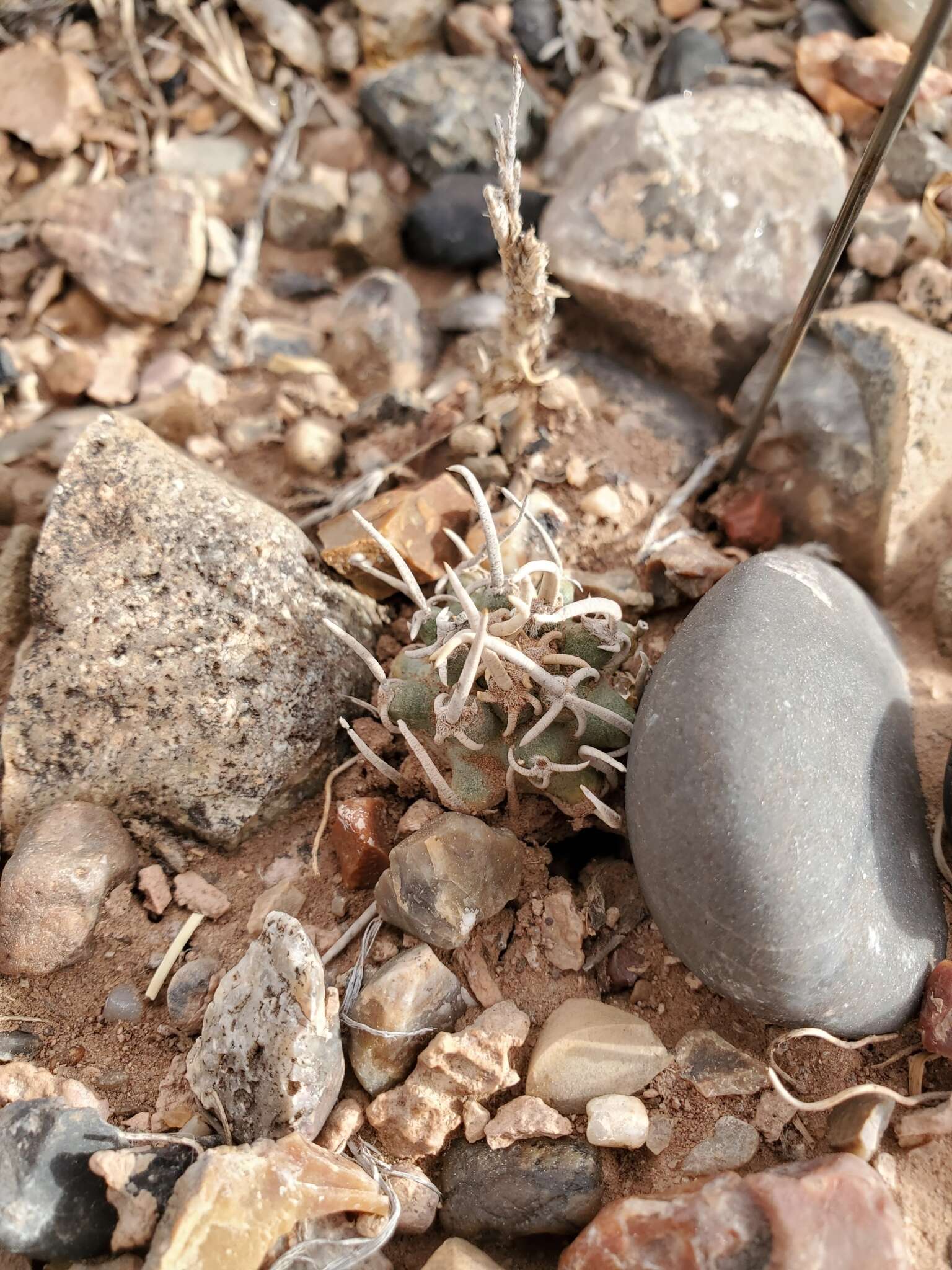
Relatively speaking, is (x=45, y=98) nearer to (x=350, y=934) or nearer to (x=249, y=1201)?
(x=350, y=934)

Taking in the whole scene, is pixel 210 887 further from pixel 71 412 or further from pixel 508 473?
pixel 71 412

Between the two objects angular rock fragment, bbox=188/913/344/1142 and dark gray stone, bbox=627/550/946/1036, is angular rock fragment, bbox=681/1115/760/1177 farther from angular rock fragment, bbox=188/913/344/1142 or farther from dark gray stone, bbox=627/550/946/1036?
angular rock fragment, bbox=188/913/344/1142

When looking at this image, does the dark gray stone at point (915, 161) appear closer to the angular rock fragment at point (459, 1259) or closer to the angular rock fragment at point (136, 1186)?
the angular rock fragment at point (459, 1259)

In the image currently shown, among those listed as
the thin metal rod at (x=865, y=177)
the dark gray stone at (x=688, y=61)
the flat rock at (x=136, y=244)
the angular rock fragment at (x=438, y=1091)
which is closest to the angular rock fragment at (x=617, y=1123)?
the angular rock fragment at (x=438, y=1091)

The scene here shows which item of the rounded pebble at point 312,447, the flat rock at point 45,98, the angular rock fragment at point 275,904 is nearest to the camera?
the angular rock fragment at point 275,904

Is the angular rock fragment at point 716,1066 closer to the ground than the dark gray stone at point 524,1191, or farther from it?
farther from it

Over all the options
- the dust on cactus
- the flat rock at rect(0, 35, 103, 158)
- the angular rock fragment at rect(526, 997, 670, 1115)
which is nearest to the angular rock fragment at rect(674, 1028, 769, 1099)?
the angular rock fragment at rect(526, 997, 670, 1115)

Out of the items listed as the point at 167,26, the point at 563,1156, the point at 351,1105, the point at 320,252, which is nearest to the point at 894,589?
the point at 563,1156
